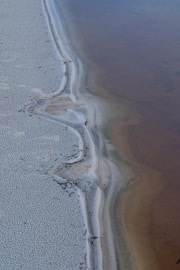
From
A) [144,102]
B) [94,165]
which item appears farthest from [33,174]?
[144,102]

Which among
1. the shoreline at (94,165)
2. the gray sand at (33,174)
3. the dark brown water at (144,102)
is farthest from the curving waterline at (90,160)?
the dark brown water at (144,102)

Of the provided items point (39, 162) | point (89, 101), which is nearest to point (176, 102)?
point (89, 101)

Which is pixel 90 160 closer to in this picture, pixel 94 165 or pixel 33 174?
pixel 94 165

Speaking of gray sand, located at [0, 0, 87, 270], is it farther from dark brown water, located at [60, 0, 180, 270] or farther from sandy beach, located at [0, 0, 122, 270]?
dark brown water, located at [60, 0, 180, 270]

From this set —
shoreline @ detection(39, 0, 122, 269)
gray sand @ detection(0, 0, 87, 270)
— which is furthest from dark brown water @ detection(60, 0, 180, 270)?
gray sand @ detection(0, 0, 87, 270)

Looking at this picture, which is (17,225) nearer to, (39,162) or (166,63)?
(39,162)

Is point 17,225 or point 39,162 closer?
point 17,225
